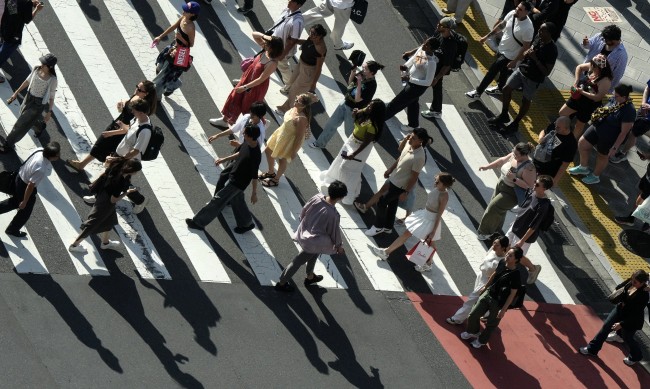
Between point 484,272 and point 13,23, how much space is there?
26.1ft

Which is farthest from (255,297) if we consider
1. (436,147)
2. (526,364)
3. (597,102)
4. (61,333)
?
(597,102)

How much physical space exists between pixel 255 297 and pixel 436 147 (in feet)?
17.5

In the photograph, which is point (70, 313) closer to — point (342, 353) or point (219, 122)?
point (342, 353)

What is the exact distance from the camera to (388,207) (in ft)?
53.6

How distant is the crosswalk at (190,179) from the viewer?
14930mm

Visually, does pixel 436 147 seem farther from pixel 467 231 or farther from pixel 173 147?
pixel 173 147

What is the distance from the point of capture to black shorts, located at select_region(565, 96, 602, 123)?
1880cm

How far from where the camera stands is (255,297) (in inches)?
580

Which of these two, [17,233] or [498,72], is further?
[498,72]

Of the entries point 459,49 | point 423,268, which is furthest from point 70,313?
point 459,49

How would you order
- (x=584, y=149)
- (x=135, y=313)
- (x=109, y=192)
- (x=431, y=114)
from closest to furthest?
(x=135, y=313), (x=109, y=192), (x=584, y=149), (x=431, y=114)

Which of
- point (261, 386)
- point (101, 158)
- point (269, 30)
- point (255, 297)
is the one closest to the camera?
point (261, 386)

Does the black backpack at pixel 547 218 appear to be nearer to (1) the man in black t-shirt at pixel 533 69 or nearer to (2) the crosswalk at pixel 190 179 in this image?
(2) the crosswalk at pixel 190 179

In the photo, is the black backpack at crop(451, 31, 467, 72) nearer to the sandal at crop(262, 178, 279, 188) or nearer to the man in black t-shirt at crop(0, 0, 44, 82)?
the sandal at crop(262, 178, 279, 188)
